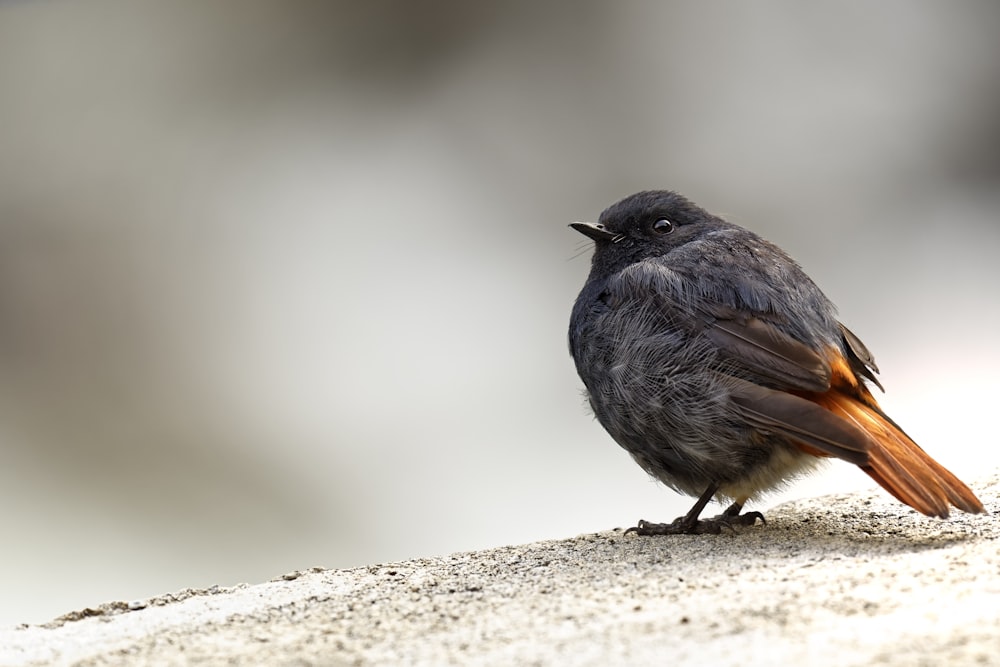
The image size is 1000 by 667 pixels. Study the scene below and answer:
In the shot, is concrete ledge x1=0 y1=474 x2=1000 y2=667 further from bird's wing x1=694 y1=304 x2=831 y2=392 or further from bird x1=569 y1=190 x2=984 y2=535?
bird's wing x1=694 y1=304 x2=831 y2=392

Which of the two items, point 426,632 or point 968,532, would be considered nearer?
point 426,632

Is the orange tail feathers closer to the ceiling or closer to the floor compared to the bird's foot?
closer to the floor

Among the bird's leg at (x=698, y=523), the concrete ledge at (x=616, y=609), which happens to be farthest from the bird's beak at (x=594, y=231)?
the concrete ledge at (x=616, y=609)

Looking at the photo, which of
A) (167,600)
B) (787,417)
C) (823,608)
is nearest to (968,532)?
(787,417)

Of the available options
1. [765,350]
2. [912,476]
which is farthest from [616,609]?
[765,350]

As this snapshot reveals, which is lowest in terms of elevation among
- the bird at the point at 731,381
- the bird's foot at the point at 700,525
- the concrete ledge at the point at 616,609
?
the concrete ledge at the point at 616,609

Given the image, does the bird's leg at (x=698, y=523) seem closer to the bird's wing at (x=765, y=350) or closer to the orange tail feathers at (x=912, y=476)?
the bird's wing at (x=765, y=350)

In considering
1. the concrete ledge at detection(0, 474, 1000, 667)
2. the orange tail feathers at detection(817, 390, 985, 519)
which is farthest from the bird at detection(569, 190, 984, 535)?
the concrete ledge at detection(0, 474, 1000, 667)

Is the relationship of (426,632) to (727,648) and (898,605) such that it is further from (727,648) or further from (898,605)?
(898,605)
